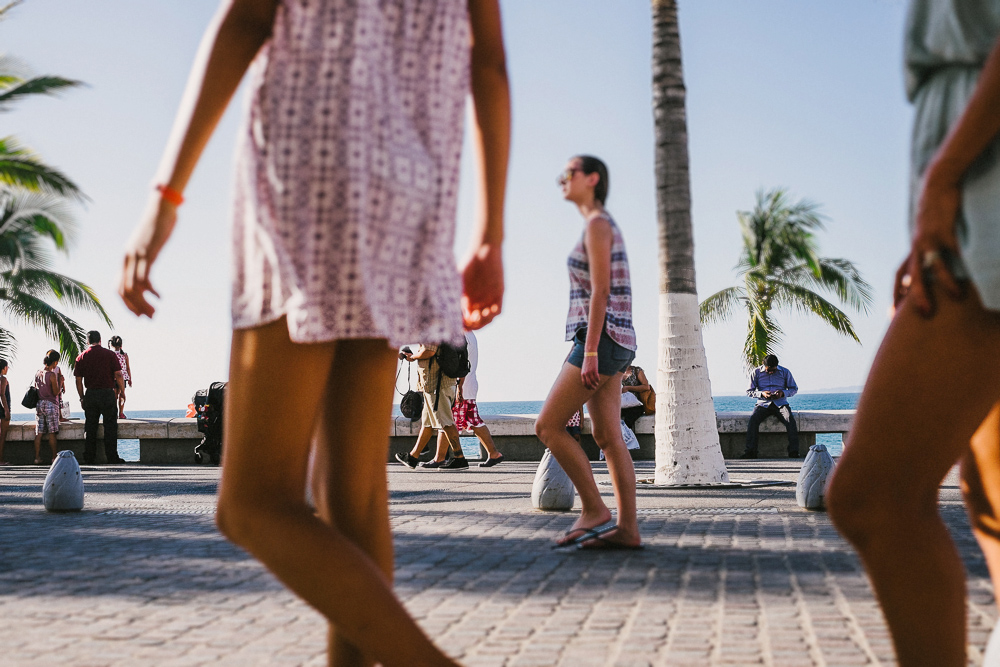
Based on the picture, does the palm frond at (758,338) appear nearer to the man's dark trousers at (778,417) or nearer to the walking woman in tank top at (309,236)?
the man's dark trousers at (778,417)

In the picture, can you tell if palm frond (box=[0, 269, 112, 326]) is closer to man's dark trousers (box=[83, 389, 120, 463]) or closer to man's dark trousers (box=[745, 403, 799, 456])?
man's dark trousers (box=[83, 389, 120, 463])

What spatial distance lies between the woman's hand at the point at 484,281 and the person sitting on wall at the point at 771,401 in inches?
609

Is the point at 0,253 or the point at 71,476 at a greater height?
the point at 0,253

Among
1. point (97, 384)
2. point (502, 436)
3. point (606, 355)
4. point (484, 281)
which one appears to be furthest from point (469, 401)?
point (484, 281)

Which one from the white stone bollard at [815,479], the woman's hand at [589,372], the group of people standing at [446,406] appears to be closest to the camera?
the woman's hand at [589,372]

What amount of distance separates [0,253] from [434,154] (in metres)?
24.2

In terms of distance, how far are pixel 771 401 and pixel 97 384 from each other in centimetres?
1127

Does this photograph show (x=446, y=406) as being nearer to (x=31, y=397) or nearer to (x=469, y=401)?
(x=469, y=401)

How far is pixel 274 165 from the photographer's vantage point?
1825mm

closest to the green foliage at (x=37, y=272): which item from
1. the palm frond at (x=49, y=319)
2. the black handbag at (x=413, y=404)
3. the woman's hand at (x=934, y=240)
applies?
the palm frond at (x=49, y=319)

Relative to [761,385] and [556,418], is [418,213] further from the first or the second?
[761,385]

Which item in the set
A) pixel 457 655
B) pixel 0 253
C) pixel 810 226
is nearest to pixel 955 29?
pixel 457 655

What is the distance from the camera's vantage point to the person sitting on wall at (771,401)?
56.4 ft

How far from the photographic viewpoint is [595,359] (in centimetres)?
521
